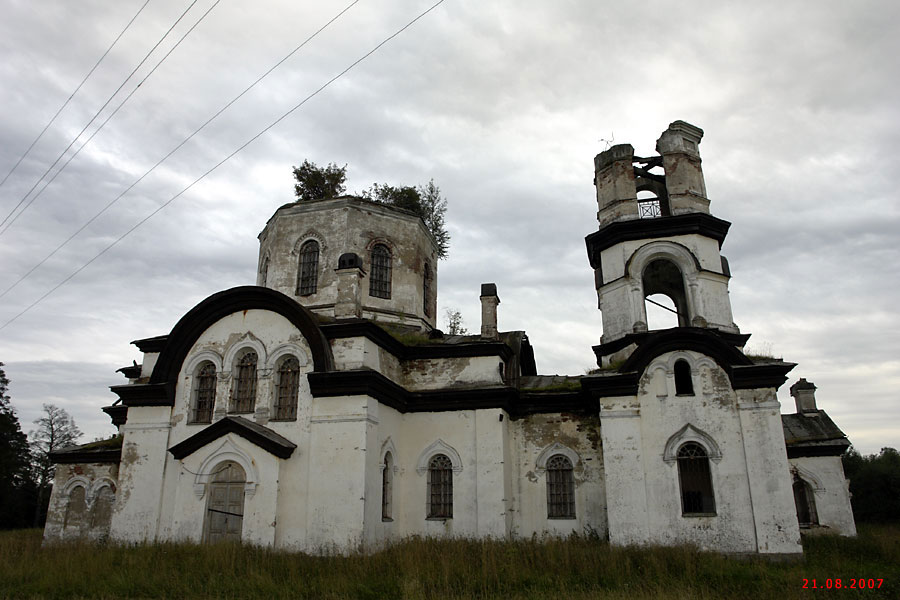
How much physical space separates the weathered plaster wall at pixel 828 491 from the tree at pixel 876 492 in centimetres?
2220

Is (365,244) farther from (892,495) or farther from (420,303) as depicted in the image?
(892,495)

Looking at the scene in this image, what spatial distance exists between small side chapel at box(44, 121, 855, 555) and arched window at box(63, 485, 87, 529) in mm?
33

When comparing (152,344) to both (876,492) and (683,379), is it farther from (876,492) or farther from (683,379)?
(876,492)

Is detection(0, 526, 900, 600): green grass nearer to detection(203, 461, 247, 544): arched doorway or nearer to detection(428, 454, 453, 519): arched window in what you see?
detection(203, 461, 247, 544): arched doorway

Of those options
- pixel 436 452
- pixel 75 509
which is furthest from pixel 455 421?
pixel 75 509

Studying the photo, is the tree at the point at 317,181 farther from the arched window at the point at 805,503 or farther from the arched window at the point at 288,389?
the arched window at the point at 805,503

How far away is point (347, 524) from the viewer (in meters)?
12.5

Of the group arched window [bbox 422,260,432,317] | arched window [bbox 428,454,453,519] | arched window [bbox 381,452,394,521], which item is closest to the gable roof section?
arched window [bbox 381,452,394,521]

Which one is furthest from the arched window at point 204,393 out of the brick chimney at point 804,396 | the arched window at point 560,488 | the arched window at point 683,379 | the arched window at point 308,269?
the brick chimney at point 804,396

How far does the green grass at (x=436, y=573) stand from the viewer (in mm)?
9391

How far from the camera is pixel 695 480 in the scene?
13734mm

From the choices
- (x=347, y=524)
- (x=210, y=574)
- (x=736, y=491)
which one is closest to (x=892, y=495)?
(x=736, y=491)

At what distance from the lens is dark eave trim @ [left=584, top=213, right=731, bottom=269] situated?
15.2 metres

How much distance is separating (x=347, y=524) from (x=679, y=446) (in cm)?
712
